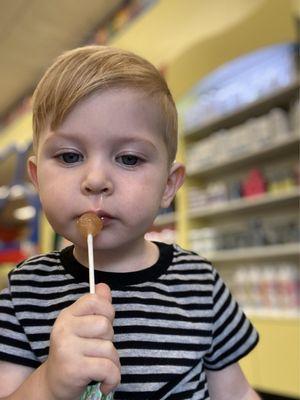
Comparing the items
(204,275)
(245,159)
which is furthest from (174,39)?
(204,275)

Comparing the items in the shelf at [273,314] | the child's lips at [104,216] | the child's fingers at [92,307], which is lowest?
the shelf at [273,314]

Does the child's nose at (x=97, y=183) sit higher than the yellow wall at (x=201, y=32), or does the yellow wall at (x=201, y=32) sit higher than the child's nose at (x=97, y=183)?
the yellow wall at (x=201, y=32)

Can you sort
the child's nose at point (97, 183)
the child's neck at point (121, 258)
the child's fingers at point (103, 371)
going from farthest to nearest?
the child's neck at point (121, 258) < the child's nose at point (97, 183) < the child's fingers at point (103, 371)

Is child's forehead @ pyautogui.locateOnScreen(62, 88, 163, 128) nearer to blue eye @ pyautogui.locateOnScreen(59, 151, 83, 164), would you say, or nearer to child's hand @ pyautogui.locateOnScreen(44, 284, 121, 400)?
blue eye @ pyautogui.locateOnScreen(59, 151, 83, 164)

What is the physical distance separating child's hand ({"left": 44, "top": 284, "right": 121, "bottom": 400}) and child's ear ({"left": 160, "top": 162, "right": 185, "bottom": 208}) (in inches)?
11.1

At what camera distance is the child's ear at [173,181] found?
0.69m

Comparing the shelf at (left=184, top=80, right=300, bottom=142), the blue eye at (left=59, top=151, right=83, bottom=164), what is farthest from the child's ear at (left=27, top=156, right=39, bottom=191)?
the shelf at (left=184, top=80, right=300, bottom=142)

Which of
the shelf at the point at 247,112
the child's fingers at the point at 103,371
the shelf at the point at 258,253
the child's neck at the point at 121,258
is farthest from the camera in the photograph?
the shelf at the point at 247,112

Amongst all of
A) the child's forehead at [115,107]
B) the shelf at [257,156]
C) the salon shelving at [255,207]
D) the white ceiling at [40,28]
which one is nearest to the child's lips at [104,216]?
the child's forehead at [115,107]

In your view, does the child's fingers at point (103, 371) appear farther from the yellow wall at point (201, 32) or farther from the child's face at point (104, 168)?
the yellow wall at point (201, 32)

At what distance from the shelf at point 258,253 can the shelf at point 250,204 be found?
0.93ft

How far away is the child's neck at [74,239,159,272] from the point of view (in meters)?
0.62

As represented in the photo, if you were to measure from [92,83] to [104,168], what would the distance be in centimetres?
12

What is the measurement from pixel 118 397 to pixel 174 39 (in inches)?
136
